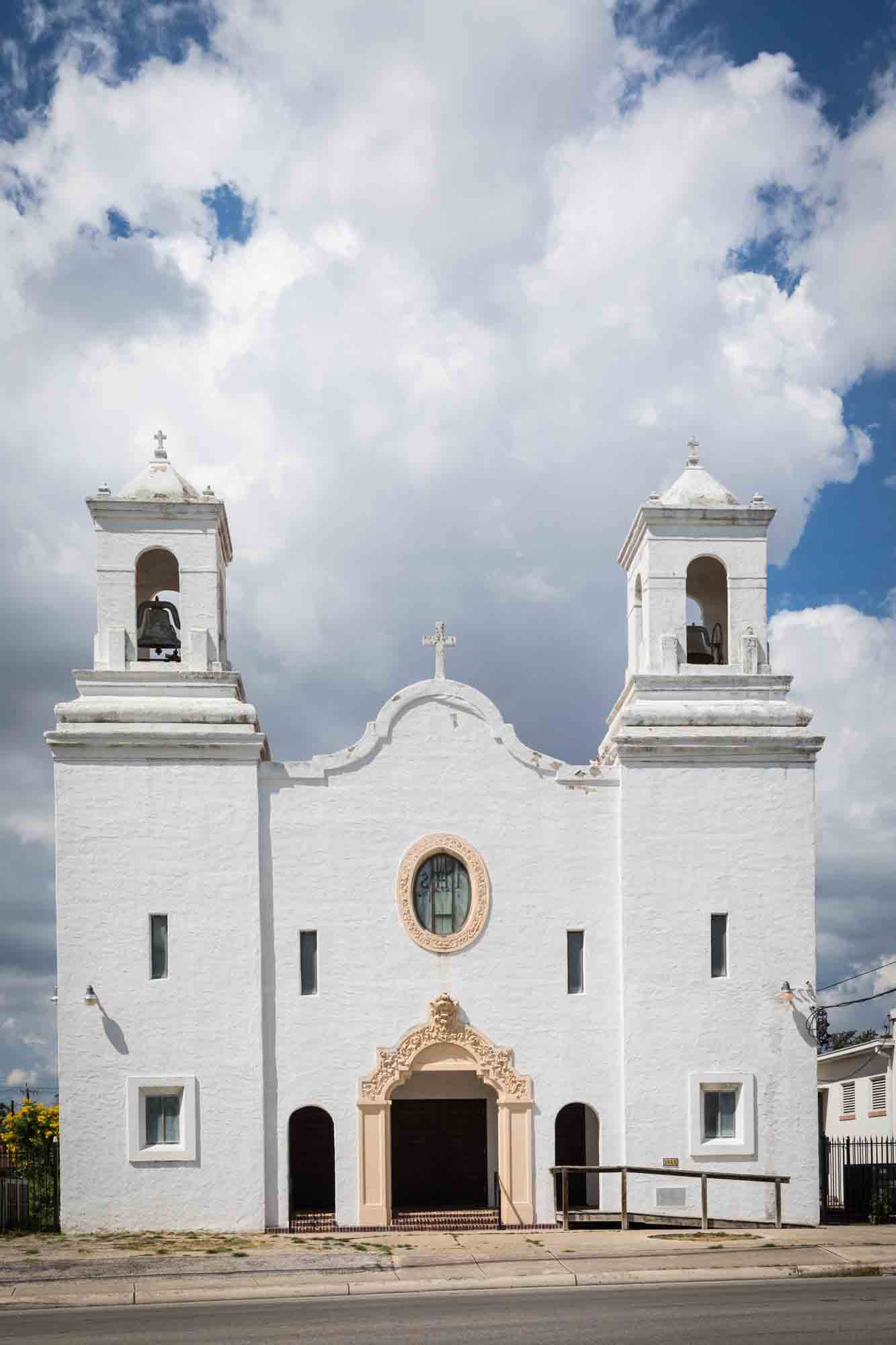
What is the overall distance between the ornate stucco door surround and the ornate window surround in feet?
3.07

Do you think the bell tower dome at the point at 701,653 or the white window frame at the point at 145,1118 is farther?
the bell tower dome at the point at 701,653

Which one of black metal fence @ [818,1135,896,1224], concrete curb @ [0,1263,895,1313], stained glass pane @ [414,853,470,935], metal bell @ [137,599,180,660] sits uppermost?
metal bell @ [137,599,180,660]

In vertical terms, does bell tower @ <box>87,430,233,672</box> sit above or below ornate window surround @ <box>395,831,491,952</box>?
above

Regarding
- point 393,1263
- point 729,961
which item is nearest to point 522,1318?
point 393,1263

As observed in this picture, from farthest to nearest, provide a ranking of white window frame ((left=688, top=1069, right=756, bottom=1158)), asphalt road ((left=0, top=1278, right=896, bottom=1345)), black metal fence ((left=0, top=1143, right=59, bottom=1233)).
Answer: white window frame ((left=688, top=1069, right=756, bottom=1158)) → black metal fence ((left=0, top=1143, right=59, bottom=1233)) → asphalt road ((left=0, top=1278, right=896, bottom=1345))

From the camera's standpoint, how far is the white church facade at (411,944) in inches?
1019

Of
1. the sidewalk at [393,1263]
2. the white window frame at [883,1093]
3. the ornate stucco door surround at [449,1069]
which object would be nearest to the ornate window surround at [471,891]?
the ornate stucco door surround at [449,1069]

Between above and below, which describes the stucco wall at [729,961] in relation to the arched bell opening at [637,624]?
below

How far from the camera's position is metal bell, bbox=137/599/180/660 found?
28.2 m

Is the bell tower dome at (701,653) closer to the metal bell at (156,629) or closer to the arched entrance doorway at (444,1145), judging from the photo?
the arched entrance doorway at (444,1145)

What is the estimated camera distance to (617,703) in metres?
29.0

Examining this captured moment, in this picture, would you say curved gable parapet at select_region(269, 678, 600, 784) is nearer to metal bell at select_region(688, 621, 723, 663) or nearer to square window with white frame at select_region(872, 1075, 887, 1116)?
metal bell at select_region(688, 621, 723, 663)

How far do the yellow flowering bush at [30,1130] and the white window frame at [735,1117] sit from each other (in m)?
10.9

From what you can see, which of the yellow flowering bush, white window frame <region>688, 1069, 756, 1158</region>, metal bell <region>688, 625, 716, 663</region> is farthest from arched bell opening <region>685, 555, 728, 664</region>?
the yellow flowering bush
